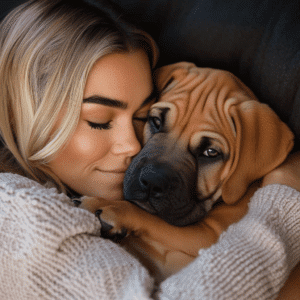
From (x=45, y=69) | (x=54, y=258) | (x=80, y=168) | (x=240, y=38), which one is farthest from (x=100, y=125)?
(x=240, y=38)

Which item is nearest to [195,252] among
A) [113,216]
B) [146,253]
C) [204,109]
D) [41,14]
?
[146,253]

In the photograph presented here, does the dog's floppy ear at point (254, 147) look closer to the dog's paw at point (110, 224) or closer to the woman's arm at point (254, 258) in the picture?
the woman's arm at point (254, 258)

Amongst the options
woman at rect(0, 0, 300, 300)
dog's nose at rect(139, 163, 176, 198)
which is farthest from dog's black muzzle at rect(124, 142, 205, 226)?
woman at rect(0, 0, 300, 300)

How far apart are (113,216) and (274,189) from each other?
55 centimetres

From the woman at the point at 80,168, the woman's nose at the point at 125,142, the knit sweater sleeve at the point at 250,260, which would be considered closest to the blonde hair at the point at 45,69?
the woman at the point at 80,168

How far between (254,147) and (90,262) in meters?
0.75

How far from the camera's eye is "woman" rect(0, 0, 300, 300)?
2.98ft

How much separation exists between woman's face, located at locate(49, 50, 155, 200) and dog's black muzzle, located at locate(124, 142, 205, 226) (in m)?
0.08

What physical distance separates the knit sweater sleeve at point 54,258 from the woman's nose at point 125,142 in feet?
1.38

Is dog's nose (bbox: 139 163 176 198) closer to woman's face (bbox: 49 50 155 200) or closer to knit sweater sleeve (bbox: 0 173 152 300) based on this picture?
woman's face (bbox: 49 50 155 200)

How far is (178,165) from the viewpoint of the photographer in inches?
Result: 51.8

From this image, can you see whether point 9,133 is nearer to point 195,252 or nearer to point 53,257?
point 53,257

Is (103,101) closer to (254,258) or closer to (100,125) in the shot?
(100,125)

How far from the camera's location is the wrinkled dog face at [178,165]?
1.26m
